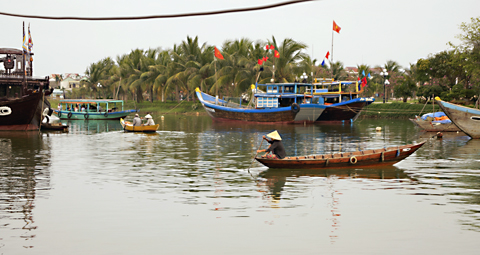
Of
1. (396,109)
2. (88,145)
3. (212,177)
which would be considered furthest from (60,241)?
(396,109)

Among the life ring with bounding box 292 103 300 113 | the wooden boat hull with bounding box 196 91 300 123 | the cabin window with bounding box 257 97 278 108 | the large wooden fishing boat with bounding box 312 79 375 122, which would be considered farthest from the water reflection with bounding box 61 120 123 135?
the large wooden fishing boat with bounding box 312 79 375 122

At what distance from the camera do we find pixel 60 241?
9539 millimetres

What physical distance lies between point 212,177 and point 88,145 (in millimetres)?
13941

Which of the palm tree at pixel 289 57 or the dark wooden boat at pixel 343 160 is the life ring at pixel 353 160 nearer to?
the dark wooden boat at pixel 343 160

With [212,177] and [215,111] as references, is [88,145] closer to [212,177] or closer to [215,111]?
[212,177]

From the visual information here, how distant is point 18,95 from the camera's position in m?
42.2

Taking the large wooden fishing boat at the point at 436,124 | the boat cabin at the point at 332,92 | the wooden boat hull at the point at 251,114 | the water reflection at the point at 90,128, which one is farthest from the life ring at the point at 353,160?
the boat cabin at the point at 332,92

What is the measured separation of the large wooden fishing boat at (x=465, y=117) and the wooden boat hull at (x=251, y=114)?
66.1 ft

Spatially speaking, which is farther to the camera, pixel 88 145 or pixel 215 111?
pixel 215 111

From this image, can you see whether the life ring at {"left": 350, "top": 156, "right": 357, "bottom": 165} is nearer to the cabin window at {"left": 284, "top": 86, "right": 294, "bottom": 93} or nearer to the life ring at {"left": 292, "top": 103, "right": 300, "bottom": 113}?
the life ring at {"left": 292, "top": 103, "right": 300, "bottom": 113}

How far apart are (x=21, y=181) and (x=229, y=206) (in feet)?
25.1

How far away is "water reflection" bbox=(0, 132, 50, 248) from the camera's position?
10.7 meters

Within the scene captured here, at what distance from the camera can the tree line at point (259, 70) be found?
184 ft

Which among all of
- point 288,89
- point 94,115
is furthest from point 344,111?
point 94,115
